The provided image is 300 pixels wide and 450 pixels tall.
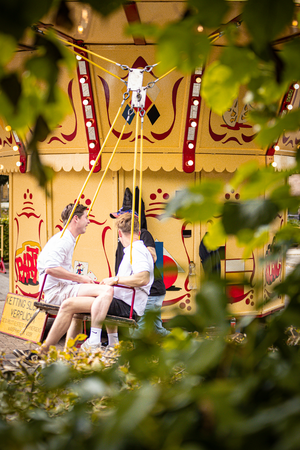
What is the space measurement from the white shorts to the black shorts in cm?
38

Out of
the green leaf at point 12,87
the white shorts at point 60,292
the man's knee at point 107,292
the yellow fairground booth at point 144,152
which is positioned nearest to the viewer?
the green leaf at point 12,87

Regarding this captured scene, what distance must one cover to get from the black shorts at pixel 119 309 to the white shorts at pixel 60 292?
38 centimetres

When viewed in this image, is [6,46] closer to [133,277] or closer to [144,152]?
[133,277]

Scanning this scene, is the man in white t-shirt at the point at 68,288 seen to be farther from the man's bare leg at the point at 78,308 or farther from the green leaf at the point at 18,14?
the green leaf at the point at 18,14

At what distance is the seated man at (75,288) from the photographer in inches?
141

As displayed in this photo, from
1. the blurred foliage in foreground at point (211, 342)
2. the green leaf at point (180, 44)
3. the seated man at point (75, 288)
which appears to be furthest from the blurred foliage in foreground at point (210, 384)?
the seated man at point (75, 288)

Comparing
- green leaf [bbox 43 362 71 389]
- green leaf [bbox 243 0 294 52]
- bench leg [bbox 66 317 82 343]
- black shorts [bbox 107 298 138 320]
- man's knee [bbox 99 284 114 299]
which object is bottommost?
bench leg [bbox 66 317 82 343]

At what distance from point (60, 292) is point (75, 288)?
0.16m

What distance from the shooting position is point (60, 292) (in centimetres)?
394

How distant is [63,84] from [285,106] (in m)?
2.84

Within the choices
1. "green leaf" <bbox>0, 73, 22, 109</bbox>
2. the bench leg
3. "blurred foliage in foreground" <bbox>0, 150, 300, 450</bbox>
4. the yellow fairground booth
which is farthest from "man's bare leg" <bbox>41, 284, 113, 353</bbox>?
"green leaf" <bbox>0, 73, 22, 109</bbox>

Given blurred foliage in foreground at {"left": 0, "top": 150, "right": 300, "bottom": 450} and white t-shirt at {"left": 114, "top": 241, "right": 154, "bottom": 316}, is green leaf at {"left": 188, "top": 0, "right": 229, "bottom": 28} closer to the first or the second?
blurred foliage in foreground at {"left": 0, "top": 150, "right": 300, "bottom": 450}

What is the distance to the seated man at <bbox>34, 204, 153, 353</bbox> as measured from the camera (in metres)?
3.58

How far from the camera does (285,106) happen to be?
5.34 metres
